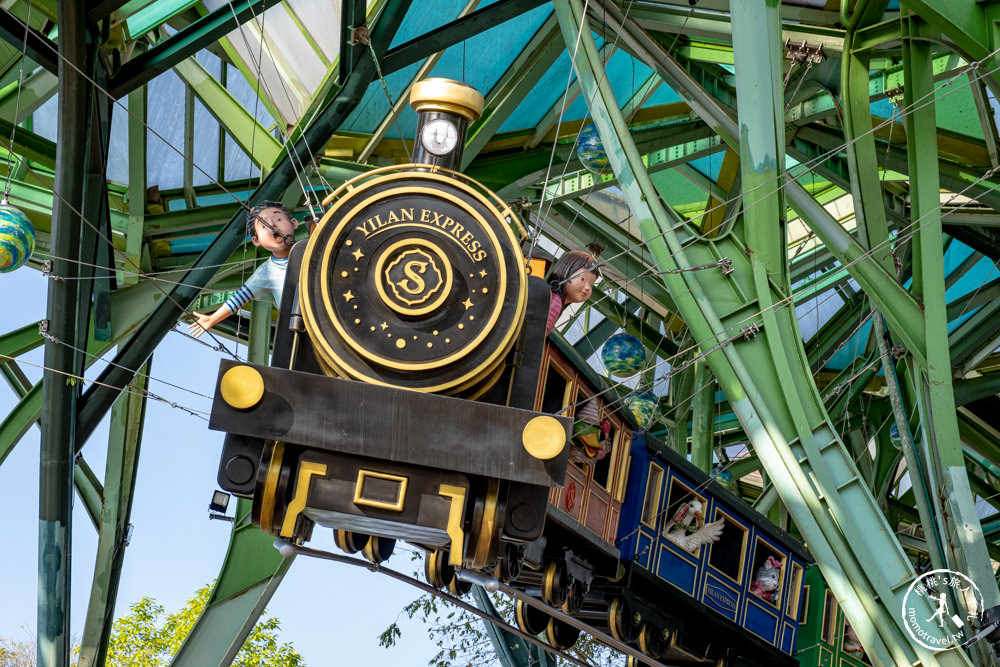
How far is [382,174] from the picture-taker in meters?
6.98

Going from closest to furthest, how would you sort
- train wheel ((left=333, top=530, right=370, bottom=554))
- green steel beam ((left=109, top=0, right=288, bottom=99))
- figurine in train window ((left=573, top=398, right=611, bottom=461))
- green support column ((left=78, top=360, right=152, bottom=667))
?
train wheel ((left=333, top=530, right=370, bottom=554)), figurine in train window ((left=573, top=398, right=611, bottom=461)), green steel beam ((left=109, top=0, right=288, bottom=99)), green support column ((left=78, top=360, right=152, bottom=667))

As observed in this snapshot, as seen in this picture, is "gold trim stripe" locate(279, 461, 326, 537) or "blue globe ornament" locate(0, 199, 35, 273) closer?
"gold trim stripe" locate(279, 461, 326, 537)

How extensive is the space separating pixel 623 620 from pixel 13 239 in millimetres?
6093

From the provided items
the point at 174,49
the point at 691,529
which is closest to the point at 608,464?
the point at 691,529

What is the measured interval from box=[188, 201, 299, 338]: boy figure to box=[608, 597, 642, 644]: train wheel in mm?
5124

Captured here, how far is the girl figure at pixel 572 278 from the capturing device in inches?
330

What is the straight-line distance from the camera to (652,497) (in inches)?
467

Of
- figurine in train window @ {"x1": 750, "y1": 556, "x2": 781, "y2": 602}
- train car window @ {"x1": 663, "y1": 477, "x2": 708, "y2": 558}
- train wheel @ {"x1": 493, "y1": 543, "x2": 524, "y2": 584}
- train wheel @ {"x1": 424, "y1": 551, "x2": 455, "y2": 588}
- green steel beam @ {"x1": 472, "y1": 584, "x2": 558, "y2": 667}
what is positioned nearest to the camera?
train wheel @ {"x1": 493, "y1": 543, "x2": 524, "y2": 584}

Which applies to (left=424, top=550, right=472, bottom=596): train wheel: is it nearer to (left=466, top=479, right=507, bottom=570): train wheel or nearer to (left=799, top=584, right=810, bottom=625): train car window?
(left=466, top=479, right=507, bottom=570): train wheel

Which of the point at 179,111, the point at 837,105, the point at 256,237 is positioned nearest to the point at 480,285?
the point at 256,237

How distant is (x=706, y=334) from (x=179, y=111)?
10.8m

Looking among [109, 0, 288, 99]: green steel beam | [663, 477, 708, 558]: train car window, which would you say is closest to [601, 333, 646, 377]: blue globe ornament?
[663, 477, 708, 558]: train car window

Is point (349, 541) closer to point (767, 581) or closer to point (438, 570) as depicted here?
point (438, 570)

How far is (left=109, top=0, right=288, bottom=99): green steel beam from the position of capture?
11656 mm
